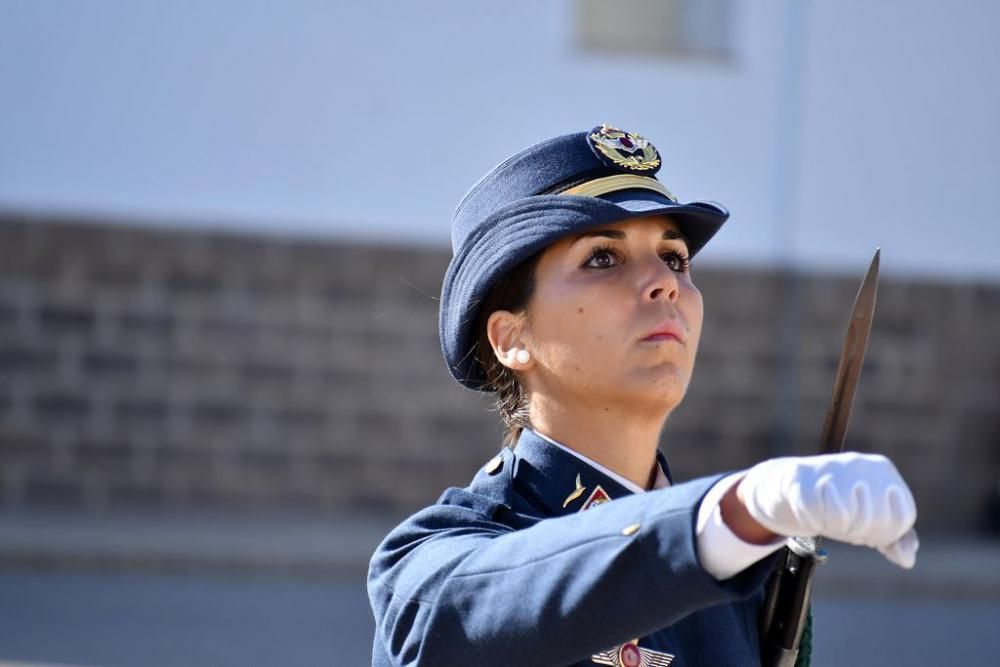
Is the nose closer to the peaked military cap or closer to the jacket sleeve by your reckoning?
the peaked military cap

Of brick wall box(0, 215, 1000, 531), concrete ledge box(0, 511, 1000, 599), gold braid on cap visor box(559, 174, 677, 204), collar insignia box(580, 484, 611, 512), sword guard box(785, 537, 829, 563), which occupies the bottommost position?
concrete ledge box(0, 511, 1000, 599)

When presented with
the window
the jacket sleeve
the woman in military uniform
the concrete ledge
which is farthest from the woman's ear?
the window

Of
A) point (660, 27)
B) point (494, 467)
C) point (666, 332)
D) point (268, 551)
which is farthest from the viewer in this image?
point (660, 27)

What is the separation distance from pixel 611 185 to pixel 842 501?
85 centimetres

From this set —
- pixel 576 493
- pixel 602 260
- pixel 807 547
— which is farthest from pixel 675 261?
pixel 807 547

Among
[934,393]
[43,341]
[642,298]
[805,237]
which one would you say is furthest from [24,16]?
[642,298]

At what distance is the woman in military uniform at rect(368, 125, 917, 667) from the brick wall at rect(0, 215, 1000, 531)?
20.5 feet

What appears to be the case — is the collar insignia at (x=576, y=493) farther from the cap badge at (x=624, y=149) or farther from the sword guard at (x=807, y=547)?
the cap badge at (x=624, y=149)

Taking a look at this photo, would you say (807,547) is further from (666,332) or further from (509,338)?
(509,338)

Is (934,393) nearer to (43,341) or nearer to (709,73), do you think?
(709,73)

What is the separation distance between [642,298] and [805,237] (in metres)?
7.21

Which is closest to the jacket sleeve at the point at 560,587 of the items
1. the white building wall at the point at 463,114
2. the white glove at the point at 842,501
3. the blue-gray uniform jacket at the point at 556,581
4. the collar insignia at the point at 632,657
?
the blue-gray uniform jacket at the point at 556,581

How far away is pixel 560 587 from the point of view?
149cm

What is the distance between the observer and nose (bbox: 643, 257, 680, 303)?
6.39 ft
